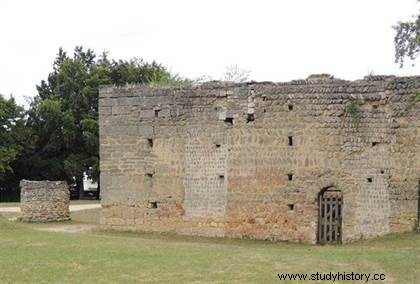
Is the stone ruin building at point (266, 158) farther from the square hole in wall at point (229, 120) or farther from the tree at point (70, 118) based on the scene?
the tree at point (70, 118)

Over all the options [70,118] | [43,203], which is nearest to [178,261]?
[43,203]

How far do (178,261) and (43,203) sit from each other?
1332 centimetres

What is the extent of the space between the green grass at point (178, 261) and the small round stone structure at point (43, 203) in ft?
25.2

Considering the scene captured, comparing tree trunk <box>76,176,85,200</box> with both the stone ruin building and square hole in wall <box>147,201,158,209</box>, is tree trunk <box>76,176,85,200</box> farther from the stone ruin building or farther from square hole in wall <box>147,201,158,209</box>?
square hole in wall <box>147,201,158,209</box>

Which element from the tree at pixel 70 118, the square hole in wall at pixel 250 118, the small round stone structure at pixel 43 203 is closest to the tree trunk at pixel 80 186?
the tree at pixel 70 118

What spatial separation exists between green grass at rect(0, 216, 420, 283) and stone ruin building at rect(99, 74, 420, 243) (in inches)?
45.0

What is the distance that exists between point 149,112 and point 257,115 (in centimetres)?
333

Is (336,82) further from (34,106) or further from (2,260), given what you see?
(34,106)

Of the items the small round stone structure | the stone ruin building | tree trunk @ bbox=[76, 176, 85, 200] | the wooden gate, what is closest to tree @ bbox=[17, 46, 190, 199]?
tree trunk @ bbox=[76, 176, 85, 200]

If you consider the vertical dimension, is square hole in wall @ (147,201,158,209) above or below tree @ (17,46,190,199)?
below

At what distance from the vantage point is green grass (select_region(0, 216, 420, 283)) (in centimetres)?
1120

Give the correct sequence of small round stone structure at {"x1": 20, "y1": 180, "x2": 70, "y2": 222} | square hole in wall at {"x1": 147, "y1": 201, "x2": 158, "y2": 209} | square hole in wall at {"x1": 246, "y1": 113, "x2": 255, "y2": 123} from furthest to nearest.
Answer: small round stone structure at {"x1": 20, "y1": 180, "x2": 70, "y2": 222}
square hole in wall at {"x1": 147, "y1": 201, "x2": 158, "y2": 209}
square hole in wall at {"x1": 246, "y1": 113, "x2": 255, "y2": 123}

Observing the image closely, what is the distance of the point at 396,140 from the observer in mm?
17328

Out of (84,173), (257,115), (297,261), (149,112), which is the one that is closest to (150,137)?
(149,112)
